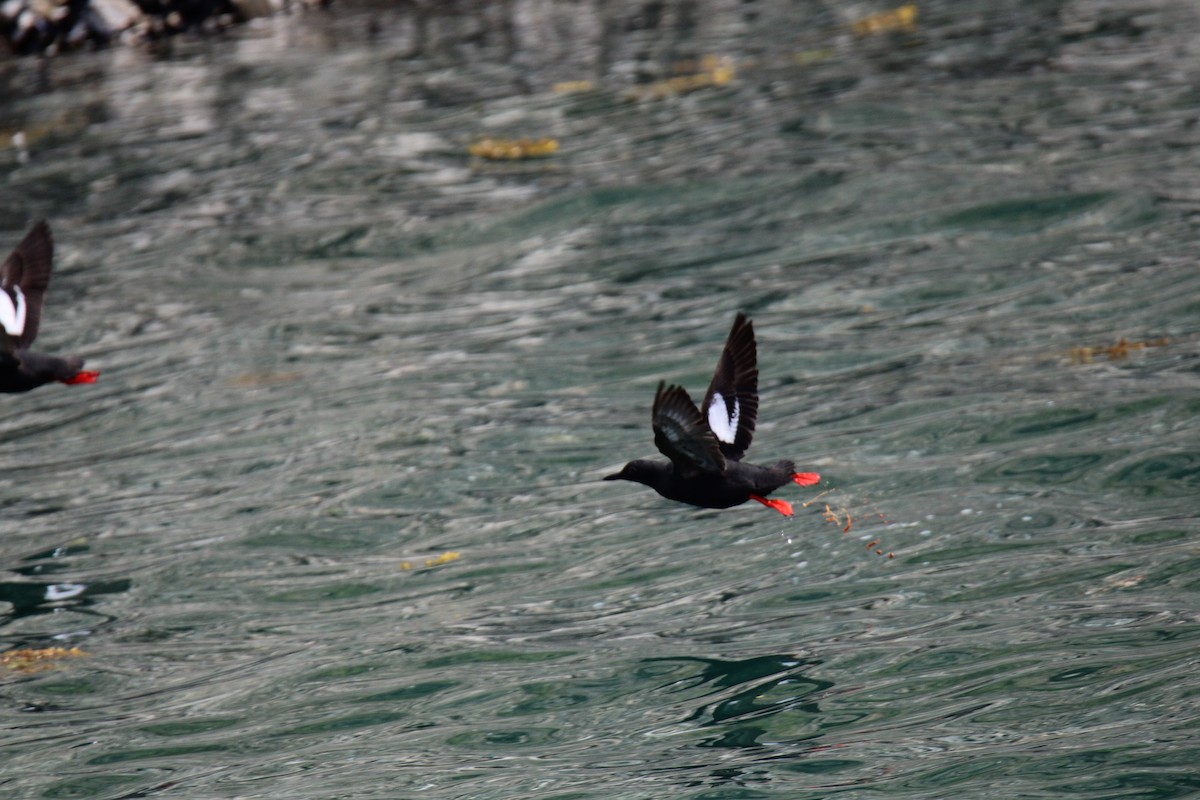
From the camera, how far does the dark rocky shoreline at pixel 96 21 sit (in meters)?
22.7

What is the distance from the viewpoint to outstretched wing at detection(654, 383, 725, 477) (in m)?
5.70

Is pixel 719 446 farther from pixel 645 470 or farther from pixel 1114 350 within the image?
pixel 1114 350

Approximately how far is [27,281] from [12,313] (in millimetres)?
226

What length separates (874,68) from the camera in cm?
1645

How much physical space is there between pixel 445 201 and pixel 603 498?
601 cm

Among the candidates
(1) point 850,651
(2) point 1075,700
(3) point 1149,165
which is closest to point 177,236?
(3) point 1149,165

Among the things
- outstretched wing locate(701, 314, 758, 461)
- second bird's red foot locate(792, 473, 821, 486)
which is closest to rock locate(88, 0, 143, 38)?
outstretched wing locate(701, 314, 758, 461)

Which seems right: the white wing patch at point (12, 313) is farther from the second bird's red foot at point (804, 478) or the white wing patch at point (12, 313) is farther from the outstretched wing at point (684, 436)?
the second bird's red foot at point (804, 478)

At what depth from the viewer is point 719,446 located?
243 inches

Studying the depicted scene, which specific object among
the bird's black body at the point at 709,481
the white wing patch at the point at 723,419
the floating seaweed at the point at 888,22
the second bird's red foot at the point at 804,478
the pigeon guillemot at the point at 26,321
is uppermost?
the pigeon guillemot at the point at 26,321

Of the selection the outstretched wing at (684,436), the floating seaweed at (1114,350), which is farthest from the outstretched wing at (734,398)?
the floating seaweed at (1114,350)

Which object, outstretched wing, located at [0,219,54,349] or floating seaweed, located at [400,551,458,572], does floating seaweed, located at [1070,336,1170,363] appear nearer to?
floating seaweed, located at [400,551,458,572]

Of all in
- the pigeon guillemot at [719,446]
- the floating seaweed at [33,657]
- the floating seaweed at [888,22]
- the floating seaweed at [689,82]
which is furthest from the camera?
the floating seaweed at [888,22]

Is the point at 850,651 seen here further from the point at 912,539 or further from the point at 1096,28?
the point at 1096,28
